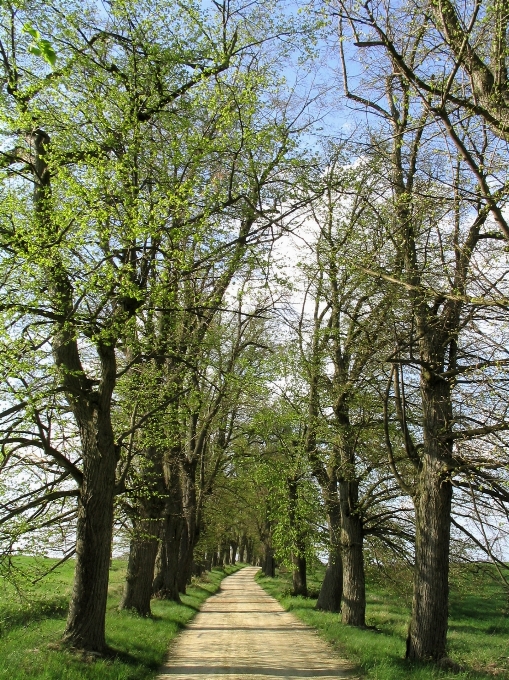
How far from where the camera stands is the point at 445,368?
11.0 metres

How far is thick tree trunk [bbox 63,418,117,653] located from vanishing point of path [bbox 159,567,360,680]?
1.44 metres

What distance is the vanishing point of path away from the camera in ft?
30.3

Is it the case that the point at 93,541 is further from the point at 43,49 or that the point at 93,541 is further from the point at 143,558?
the point at 43,49

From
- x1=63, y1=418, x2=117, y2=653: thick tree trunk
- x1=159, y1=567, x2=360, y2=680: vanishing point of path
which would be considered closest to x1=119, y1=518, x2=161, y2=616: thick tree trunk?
x1=159, y1=567, x2=360, y2=680: vanishing point of path

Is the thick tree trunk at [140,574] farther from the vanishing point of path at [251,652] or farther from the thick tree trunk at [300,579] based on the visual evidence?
the thick tree trunk at [300,579]

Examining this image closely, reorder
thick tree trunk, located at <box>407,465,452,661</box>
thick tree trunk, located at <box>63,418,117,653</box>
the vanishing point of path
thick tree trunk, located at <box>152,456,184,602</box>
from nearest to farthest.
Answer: thick tree trunk, located at <box>63,418,117,653</box> < the vanishing point of path < thick tree trunk, located at <box>407,465,452,661</box> < thick tree trunk, located at <box>152,456,184,602</box>

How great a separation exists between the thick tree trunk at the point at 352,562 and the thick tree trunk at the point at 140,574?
199 inches

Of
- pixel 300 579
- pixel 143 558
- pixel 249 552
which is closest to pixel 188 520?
pixel 300 579

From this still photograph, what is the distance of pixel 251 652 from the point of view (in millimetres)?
11281

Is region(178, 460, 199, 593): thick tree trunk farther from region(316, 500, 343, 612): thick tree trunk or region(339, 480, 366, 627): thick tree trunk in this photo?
region(339, 480, 366, 627): thick tree trunk

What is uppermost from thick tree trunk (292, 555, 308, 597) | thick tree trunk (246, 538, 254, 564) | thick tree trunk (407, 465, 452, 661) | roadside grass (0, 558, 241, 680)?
thick tree trunk (407, 465, 452, 661)

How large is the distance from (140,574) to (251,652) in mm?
4209

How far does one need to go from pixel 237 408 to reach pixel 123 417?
9815mm

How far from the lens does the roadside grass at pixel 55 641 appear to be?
757 centimetres
